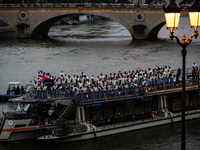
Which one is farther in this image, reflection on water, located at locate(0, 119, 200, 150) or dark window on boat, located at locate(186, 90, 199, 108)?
dark window on boat, located at locate(186, 90, 199, 108)

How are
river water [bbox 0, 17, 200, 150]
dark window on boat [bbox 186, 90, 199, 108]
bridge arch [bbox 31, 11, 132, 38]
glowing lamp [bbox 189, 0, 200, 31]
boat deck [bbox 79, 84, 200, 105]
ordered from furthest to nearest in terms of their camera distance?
bridge arch [bbox 31, 11, 132, 38] → dark window on boat [bbox 186, 90, 199, 108] → boat deck [bbox 79, 84, 200, 105] → river water [bbox 0, 17, 200, 150] → glowing lamp [bbox 189, 0, 200, 31]

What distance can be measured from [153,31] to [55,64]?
26494mm

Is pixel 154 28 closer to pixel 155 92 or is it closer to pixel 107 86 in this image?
pixel 155 92

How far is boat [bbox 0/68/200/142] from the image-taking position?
22.0m

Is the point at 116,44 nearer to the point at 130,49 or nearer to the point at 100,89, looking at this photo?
the point at 130,49

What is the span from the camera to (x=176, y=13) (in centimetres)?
977

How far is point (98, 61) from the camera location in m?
49.9

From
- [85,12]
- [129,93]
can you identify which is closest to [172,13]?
[129,93]

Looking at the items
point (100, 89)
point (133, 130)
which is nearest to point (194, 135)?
point (133, 130)

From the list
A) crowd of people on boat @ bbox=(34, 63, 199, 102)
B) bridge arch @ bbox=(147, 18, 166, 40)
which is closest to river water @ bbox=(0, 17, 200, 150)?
bridge arch @ bbox=(147, 18, 166, 40)

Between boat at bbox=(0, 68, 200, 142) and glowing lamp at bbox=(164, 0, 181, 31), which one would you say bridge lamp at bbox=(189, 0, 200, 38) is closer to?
glowing lamp at bbox=(164, 0, 181, 31)

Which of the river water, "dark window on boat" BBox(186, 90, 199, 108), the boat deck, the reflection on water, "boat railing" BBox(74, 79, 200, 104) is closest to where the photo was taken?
the reflection on water

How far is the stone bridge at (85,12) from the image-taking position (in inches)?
2662

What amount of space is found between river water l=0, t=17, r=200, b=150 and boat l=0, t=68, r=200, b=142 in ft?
1.60
